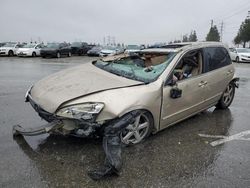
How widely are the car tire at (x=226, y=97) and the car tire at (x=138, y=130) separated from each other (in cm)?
278

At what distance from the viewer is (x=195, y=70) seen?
5.40m

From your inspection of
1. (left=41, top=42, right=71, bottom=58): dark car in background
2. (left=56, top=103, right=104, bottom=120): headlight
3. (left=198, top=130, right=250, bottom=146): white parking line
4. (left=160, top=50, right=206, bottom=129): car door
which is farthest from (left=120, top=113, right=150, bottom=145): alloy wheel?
(left=41, top=42, right=71, bottom=58): dark car in background

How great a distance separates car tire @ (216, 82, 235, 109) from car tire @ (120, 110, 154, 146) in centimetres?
278

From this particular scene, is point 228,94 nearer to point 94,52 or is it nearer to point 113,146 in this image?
point 113,146

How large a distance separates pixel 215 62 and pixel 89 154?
3421mm

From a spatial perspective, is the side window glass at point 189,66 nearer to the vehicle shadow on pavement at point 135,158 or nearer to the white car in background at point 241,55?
the vehicle shadow on pavement at point 135,158

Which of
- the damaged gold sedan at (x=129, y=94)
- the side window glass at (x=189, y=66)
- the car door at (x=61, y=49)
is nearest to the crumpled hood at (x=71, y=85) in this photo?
the damaged gold sedan at (x=129, y=94)

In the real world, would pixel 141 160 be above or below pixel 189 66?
below

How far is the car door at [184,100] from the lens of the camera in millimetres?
4492

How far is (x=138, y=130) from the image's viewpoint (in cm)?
430

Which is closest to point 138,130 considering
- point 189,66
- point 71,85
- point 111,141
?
point 111,141

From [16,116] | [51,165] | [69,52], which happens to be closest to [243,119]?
[51,165]

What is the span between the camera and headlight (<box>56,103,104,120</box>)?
12.0 feet

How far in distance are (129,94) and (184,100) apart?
1.31 meters
